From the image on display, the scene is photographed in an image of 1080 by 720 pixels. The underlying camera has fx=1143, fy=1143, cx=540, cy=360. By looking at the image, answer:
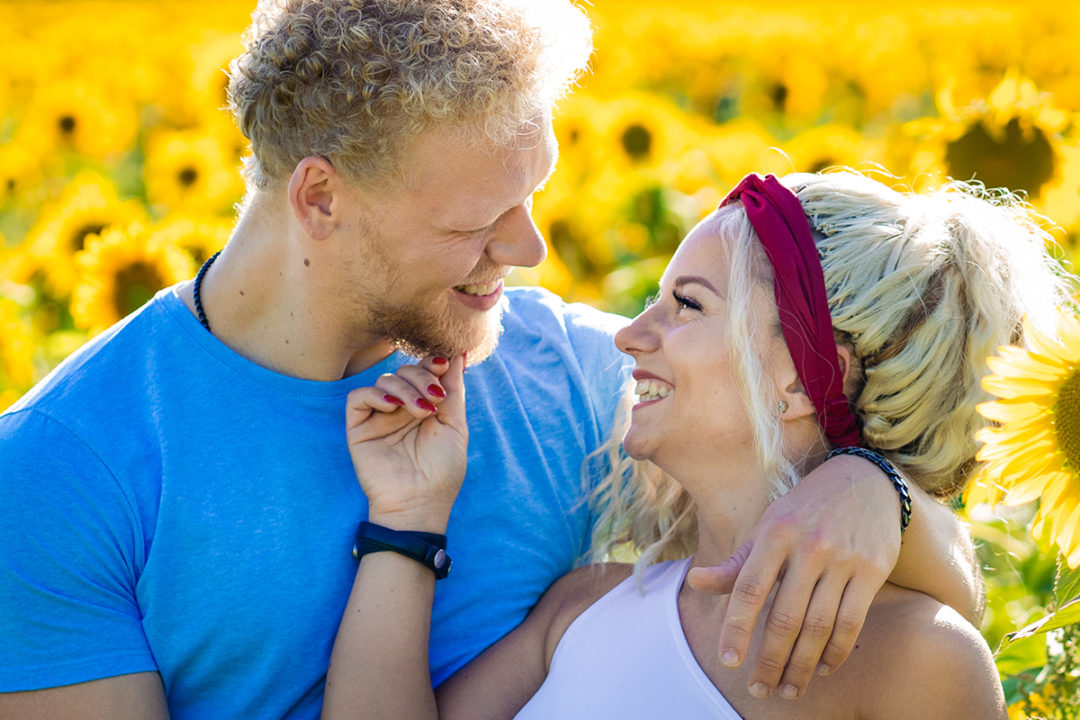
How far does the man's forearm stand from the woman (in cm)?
5

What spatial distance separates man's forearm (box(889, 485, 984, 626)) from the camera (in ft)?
7.01

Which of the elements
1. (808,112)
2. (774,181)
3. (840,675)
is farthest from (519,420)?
(808,112)

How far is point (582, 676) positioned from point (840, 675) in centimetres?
55

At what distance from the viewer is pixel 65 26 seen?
7164 millimetres

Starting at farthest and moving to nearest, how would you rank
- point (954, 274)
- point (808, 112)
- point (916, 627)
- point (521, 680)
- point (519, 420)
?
point (808, 112) < point (519, 420) < point (521, 680) < point (954, 274) < point (916, 627)

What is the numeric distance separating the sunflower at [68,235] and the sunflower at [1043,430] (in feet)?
10.6

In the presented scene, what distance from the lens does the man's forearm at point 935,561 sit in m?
2.14

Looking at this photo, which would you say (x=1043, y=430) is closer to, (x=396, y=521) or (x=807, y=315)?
(x=807, y=315)

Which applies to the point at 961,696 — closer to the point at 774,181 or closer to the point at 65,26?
the point at 774,181

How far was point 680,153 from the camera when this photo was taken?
4895mm

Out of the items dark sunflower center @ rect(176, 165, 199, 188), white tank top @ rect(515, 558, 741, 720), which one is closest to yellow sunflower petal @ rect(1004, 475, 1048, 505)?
white tank top @ rect(515, 558, 741, 720)

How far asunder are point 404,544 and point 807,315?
3.15 feet

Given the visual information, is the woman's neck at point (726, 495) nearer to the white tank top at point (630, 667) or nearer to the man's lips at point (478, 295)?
the white tank top at point (630, 667)

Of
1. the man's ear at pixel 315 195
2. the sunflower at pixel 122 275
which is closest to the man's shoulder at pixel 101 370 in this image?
the man's ear at pixel 315 195
